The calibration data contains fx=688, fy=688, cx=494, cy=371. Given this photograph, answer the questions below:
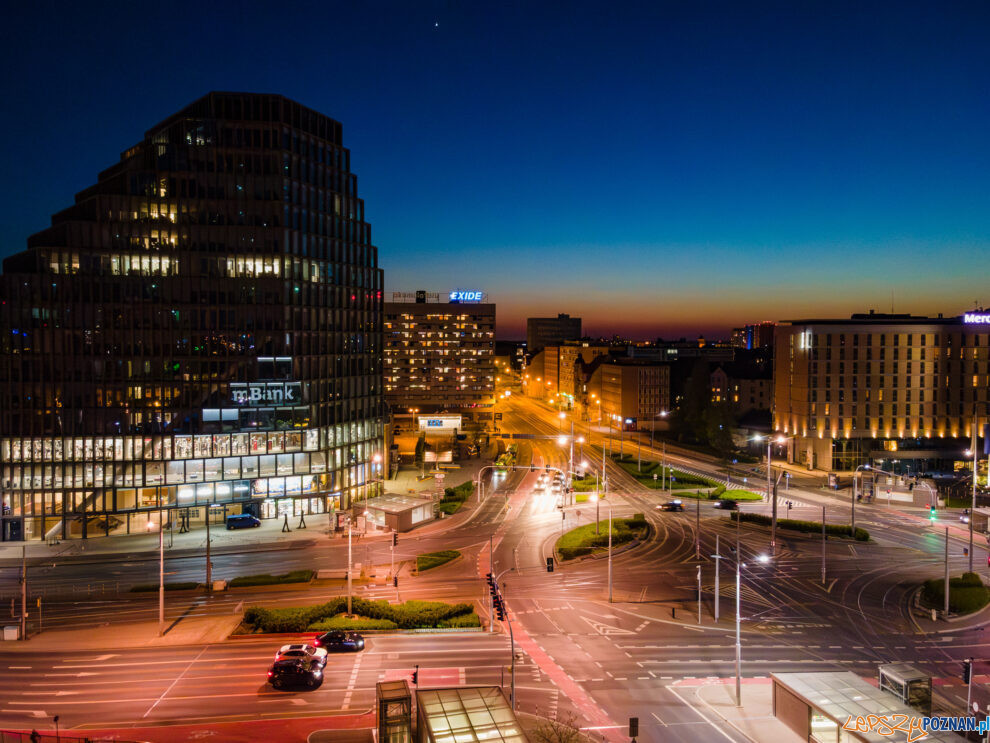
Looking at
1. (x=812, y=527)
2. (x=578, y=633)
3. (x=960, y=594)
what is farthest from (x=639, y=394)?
(x=578, y=633)

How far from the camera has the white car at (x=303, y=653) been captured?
4053 centimetres

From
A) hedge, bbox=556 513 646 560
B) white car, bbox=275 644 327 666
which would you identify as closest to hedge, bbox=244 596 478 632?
white car, bbox=275 644 327 666

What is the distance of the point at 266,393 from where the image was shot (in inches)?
3167

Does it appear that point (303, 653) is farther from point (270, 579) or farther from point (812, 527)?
point (812, 527)

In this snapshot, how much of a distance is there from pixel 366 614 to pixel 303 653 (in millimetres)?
9787

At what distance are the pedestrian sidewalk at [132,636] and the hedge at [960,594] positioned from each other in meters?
53.7

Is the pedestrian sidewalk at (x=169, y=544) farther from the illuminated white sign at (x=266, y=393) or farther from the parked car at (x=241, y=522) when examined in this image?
the illuminated white sign at (x=266, y=393)

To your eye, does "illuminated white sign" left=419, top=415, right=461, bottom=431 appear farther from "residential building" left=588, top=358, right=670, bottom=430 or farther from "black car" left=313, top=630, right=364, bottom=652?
"black car" left=313, top=630, right=364, bottom=652

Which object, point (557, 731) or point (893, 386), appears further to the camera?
point (893, 386)

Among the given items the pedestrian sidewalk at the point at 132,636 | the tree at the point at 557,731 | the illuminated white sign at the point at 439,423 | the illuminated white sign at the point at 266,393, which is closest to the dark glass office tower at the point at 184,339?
the illuminated white sign at the point at 266,393

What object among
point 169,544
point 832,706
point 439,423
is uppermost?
point 439,423

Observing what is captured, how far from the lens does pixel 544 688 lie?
39312 mm

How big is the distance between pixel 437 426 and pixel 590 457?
117 ft

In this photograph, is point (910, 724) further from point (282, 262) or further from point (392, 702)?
point (282, 262)
